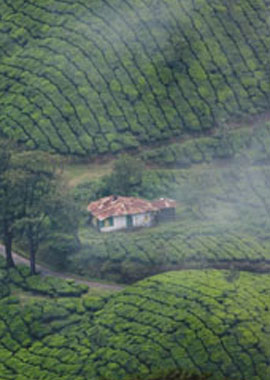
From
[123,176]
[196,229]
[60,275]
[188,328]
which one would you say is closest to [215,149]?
[123,176]

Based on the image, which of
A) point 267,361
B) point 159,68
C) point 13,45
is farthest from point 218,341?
point 13,45

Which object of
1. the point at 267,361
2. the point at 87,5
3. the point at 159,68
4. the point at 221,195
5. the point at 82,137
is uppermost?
the point at 87,5

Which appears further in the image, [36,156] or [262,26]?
[262,26]

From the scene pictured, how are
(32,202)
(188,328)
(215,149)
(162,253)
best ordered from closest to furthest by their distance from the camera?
(188,328) < (32,202) < (162,253) < (215,149)

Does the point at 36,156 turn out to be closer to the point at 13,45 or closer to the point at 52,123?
the point at 52,123

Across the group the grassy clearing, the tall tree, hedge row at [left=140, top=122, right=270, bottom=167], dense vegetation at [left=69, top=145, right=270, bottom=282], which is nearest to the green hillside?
the grassy clearing

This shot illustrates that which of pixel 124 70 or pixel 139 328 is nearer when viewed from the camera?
pixel 139 328

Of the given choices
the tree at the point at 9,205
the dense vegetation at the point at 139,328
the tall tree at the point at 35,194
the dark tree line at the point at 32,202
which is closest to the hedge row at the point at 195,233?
the dense vegetation at the point at 139,328

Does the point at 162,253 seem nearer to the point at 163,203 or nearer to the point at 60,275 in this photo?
the point at 60,275
